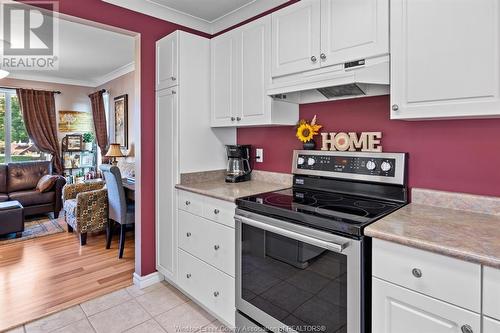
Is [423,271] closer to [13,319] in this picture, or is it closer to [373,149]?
[373,149]

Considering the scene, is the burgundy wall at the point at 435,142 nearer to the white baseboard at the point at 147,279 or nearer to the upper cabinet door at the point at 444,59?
the upper cabinet door at the point at 444,59

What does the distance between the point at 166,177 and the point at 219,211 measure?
755 mm

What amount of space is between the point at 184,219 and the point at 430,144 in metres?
1.76

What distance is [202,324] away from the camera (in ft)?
6.86

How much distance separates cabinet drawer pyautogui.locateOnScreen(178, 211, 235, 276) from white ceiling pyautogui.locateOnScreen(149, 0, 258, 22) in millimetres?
1750

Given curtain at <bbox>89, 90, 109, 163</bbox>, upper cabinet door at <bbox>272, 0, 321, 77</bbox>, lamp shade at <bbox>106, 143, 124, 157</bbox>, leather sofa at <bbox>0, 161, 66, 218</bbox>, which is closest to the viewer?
upper cabinet door at <bbox>272, 0, 321, 77</bbox>

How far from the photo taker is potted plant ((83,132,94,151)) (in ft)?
20.0

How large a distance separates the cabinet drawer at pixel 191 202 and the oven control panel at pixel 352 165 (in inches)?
29.6

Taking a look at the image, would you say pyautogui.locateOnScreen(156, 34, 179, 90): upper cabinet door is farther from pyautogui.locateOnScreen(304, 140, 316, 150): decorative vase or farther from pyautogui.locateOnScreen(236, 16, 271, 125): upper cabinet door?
pyautogui.locateOnScreen(304, 140, 316, 150): decorative vase

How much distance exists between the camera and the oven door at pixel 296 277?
4.32 ft

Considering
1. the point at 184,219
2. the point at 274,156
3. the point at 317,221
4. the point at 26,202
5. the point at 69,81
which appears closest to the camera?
the point at 317,221

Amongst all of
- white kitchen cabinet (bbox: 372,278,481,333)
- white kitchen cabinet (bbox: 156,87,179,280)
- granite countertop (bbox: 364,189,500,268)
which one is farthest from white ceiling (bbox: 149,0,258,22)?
white kitchen cabinet (bbox: 372,278,481,333)

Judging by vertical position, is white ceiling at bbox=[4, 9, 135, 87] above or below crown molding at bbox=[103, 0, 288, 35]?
above

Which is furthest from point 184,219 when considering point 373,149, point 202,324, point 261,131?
point 373,149
